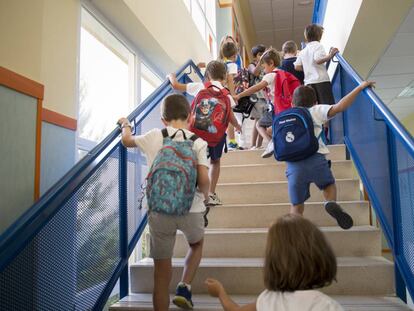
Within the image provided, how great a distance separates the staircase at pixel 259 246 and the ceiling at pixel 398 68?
2048 millimetres

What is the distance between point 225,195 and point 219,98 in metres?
0.97

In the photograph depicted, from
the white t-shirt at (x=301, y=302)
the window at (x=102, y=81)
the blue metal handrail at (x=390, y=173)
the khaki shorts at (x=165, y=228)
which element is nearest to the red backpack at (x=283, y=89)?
the blue metal handrail at (x=390, y=173)

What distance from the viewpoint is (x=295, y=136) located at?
2.69 metres

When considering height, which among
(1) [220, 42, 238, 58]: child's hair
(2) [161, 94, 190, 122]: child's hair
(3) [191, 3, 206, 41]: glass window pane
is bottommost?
(2) [161, 94, 190, 122]: child's hair

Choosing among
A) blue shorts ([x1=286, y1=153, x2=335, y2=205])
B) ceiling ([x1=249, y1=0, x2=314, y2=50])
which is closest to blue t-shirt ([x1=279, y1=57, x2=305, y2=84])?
blue shorts ([x1=286, y1=153, x2=335, y2=205])

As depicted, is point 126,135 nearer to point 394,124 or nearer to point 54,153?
point 54,153

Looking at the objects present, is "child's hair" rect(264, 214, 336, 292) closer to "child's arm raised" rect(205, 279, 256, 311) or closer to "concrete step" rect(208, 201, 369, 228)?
"child's arm raised" rect(205, 279, 256, 311)

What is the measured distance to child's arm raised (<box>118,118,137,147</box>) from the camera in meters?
2.26

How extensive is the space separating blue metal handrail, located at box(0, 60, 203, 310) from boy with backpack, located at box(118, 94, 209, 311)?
0.24 meters

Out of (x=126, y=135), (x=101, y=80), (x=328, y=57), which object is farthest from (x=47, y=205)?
(x=328, y=57)

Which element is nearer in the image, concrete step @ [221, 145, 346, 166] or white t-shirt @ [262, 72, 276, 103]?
white t-shirt @ [262, 72, 276, 103]

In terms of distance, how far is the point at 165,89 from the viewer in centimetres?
341

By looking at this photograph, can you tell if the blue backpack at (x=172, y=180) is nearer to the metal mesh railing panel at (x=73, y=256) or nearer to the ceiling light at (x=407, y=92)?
the metal mesh railing panel at (x=73, y=256)

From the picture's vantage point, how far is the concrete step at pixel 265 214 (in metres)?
A: 2.97
